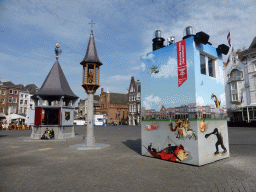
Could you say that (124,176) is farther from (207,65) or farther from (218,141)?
(207,65)

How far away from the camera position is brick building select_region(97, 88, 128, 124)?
6738cm

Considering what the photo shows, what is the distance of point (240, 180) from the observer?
5.45 m

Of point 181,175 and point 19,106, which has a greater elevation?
point 19,106

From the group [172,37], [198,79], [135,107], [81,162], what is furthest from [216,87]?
[135,107]

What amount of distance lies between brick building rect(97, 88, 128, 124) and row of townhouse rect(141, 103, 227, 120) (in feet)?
192

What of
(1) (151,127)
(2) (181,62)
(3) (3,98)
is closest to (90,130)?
(1) (151,127)

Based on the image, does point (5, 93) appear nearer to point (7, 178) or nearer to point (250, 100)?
point (7, 178)

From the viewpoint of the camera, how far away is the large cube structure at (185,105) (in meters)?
7.55

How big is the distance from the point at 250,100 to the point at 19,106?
58.9 m

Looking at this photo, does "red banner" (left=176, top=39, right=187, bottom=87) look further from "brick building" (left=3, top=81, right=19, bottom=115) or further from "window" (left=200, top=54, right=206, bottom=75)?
"brick building" (left=3, top=81, right=19, bottom=115)

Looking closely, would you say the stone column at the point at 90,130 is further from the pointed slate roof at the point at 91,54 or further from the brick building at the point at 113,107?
the brick building at the point at 113,107

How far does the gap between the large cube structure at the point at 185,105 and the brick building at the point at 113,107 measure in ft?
191

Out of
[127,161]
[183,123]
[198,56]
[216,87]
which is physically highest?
[198,56]

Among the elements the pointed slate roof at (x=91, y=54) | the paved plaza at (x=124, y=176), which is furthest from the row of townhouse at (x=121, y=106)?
the paved plaza at (x=124, y=176)
